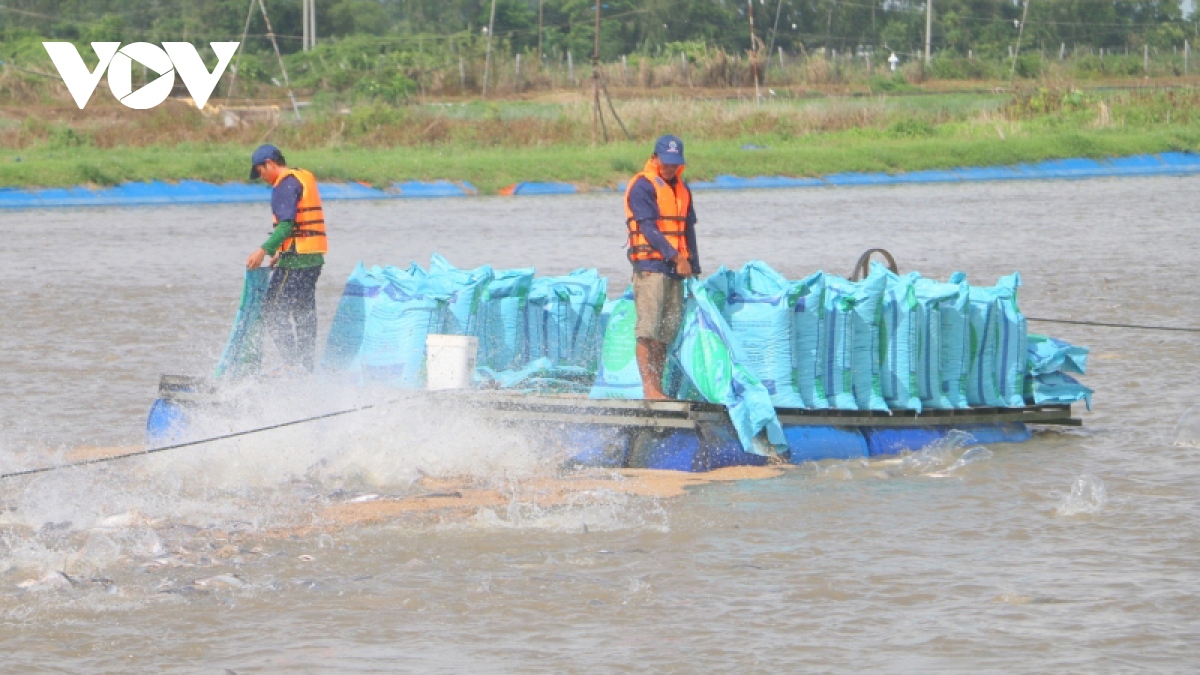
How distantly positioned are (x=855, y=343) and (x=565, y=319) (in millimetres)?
1843

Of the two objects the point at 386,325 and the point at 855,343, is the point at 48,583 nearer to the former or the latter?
the point at 386,325

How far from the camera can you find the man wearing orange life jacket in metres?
10.2

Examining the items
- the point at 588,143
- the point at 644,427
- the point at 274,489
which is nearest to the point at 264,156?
the point at 274,489

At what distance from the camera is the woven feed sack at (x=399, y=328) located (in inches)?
401

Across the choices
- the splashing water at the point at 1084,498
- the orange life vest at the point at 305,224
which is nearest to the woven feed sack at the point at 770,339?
the splashing water at the point at 1084,498

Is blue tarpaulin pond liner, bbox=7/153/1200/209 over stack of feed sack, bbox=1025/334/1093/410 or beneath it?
beneath

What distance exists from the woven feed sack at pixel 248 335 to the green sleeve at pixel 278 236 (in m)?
0.16

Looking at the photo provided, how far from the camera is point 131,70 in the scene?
1836 inches

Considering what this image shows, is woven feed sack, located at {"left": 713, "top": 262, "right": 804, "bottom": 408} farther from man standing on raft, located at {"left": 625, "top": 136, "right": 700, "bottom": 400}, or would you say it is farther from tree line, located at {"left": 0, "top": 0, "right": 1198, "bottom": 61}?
tree line, located at {"left": 0, "top": 0, "right": 1198, "bottom": 61}

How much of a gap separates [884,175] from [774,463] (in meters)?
27.2

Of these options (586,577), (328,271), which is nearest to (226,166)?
(328,271)

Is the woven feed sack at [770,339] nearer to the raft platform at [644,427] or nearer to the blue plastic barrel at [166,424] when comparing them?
the raft platform at [644,427]

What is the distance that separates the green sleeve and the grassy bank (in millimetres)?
21062

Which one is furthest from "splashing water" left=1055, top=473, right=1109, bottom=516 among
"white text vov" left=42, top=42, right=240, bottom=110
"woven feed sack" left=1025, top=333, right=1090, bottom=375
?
"white text vov" left=42, top=42, right=240, bottom=110
